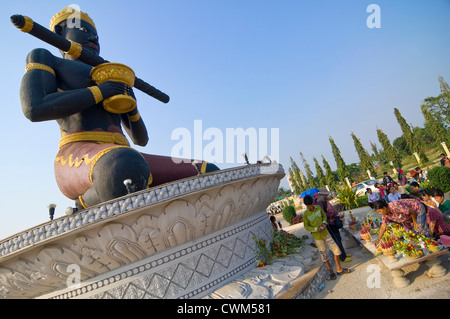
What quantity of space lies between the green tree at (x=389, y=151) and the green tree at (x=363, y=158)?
2.06 meters

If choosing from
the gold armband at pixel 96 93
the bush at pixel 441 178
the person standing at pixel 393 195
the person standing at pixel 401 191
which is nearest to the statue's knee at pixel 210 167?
the gold armband at pixel 96 93

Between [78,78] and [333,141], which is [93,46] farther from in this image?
[333,141]

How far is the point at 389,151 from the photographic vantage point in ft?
95.7

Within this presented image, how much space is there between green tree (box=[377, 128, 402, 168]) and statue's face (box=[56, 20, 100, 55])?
31857mm

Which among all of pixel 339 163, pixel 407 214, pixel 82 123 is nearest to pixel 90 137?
pixel 82 123

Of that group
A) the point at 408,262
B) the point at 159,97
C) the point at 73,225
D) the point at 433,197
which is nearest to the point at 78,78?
the point at 159,97

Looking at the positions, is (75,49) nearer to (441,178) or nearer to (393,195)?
(393,195)

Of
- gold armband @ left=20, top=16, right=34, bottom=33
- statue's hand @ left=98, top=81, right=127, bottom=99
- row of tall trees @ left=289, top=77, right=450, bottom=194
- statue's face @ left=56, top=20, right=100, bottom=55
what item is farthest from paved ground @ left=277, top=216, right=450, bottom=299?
row of tall trees @ left=289, top=77, right=450, bottom=194

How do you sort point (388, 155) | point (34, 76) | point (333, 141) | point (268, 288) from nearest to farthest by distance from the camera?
point (268, 288)
point (34, 76)
point (388, 155)
point (333, 141)

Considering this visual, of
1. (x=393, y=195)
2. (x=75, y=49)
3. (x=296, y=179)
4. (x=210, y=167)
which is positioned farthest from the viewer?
(x=296, y=179)

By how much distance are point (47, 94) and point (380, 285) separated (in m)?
5.57

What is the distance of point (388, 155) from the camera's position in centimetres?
2958

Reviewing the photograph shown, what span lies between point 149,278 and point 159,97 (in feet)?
13.2

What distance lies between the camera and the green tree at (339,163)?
31.3m
